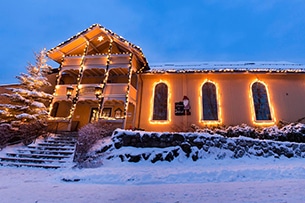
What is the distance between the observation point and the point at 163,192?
3672 millimetres

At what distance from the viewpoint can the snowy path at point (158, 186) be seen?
3.27m

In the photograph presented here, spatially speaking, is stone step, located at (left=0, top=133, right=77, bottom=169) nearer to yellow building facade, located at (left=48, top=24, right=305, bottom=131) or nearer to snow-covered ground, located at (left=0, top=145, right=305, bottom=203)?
snow-covered ground, located at (left=0, top=145, right=305, bottom=203)

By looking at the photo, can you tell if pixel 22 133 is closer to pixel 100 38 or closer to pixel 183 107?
pixel 100 38

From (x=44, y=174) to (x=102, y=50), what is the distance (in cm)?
1147

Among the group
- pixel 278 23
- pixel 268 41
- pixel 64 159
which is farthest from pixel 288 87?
pixel 268 41

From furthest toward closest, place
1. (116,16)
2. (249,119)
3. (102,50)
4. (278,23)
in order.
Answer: (116,16), (278,23), (102,50), (249,119)

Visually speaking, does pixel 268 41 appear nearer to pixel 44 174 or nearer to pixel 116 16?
pixel 116 16

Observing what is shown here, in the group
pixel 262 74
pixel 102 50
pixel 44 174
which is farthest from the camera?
pixel 102 50

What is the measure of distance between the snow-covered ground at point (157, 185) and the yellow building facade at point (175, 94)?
208 inches

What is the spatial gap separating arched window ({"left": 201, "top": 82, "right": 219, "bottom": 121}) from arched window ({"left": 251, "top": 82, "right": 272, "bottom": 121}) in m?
2.53

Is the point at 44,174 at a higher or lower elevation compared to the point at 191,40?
lower

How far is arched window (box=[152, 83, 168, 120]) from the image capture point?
11561 millimetres

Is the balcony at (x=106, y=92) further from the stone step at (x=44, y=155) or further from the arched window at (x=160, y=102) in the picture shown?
the stone step at (x=44, y=155)

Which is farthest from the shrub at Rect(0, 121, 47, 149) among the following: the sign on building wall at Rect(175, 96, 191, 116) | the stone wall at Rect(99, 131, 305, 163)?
the sign on building wall at Rect(175, 96, 191, 116)
